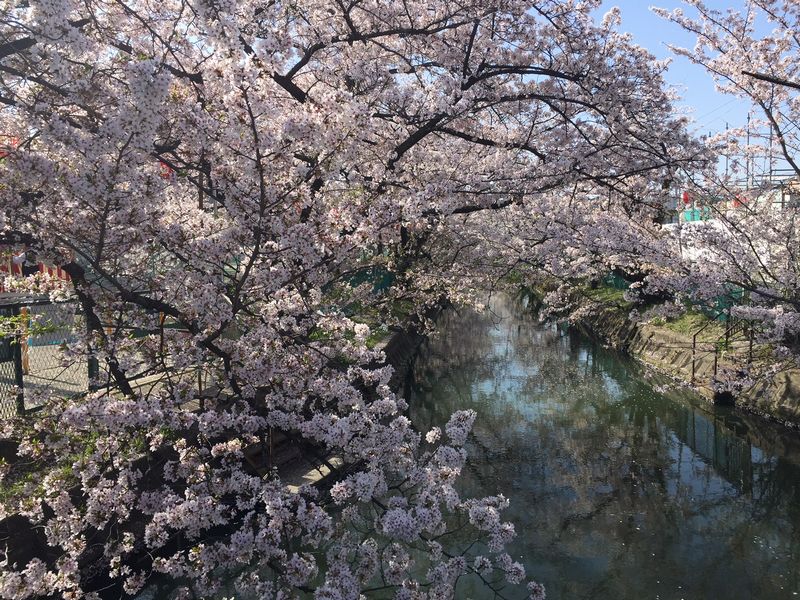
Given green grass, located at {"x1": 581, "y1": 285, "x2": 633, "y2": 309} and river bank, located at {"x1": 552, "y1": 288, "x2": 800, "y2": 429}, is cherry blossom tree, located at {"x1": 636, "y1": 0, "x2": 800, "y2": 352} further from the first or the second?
green grass, located at {"x1": 581, "y1": 285, "x2": 633, "y2": 309}

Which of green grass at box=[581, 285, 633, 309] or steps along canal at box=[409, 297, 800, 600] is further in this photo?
green grass at box=[581, 285, 633, 309]

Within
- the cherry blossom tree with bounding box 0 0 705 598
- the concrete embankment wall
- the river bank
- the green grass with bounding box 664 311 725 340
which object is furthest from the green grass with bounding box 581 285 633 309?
the cherry blossom tree with bounding box 0 0 705 598

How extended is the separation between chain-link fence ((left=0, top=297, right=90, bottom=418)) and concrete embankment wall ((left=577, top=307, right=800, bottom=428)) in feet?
35.6

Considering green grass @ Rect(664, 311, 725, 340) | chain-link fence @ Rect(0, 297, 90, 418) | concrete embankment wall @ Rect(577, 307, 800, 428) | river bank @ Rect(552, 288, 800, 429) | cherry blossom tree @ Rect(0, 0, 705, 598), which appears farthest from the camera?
green grass @ Rect(664, 311, 725, 340)

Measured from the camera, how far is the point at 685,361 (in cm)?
1659

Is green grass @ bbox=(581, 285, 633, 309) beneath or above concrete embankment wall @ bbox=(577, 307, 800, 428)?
above

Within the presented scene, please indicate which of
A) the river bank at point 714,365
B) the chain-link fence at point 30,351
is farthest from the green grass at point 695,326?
the chain-link fence at point 30,351

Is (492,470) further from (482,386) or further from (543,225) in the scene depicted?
(482,386)

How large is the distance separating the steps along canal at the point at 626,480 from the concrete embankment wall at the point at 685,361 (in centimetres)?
45

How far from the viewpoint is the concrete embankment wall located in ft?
41.3

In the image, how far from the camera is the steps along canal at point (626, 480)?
7.31 metres

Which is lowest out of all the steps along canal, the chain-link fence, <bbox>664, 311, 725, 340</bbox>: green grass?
the steps along canal

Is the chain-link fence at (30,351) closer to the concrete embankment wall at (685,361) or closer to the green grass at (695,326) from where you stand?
the concrete embankment wall at (685,361)

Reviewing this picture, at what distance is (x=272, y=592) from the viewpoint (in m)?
4.04
